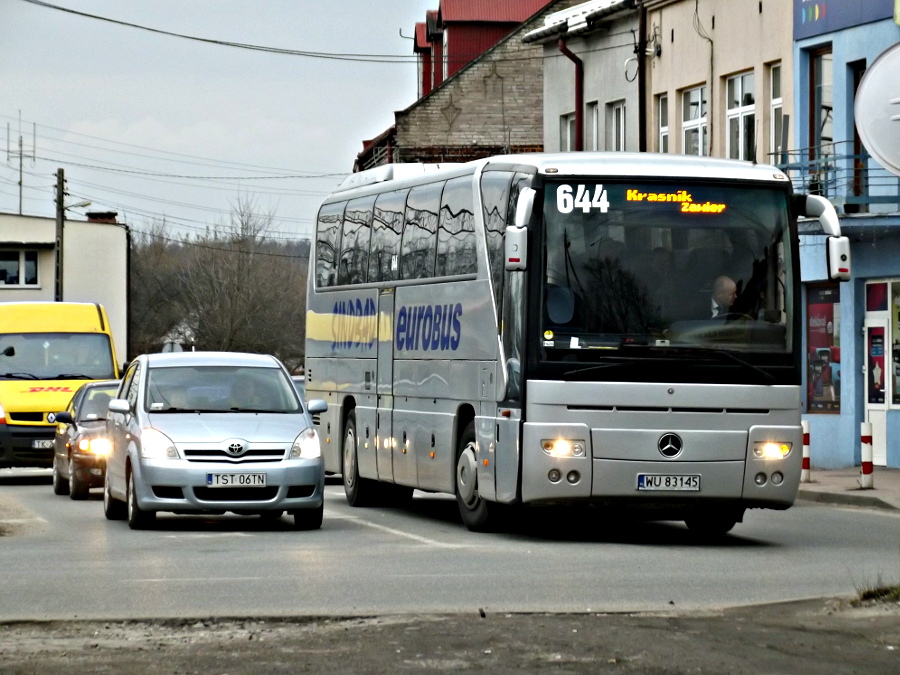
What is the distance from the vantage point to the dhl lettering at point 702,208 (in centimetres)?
1602

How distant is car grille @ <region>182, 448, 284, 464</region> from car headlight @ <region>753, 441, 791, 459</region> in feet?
13.9

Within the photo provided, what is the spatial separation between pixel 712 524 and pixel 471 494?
7.57 feet

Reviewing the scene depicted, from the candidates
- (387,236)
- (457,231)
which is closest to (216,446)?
(457,231)

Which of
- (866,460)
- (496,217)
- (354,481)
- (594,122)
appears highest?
(594,122)

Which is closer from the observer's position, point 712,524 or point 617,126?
point 712,524

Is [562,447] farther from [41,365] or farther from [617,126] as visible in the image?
[617,126]

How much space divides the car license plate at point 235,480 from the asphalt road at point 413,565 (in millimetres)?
471

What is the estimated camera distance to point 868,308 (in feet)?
99.2

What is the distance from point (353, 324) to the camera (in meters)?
21.6

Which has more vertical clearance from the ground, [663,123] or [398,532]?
[663,123]

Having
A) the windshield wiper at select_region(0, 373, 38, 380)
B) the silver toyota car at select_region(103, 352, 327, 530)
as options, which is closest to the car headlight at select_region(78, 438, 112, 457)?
the silver toyota car at select_region(103, 352, 327, 530)

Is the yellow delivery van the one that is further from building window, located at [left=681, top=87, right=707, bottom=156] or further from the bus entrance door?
building window, located at [left=681, top=87, right=707, bottom=156]

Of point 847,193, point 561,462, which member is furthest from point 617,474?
point 847,193

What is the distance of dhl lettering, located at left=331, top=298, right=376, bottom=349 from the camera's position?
2081 cm
